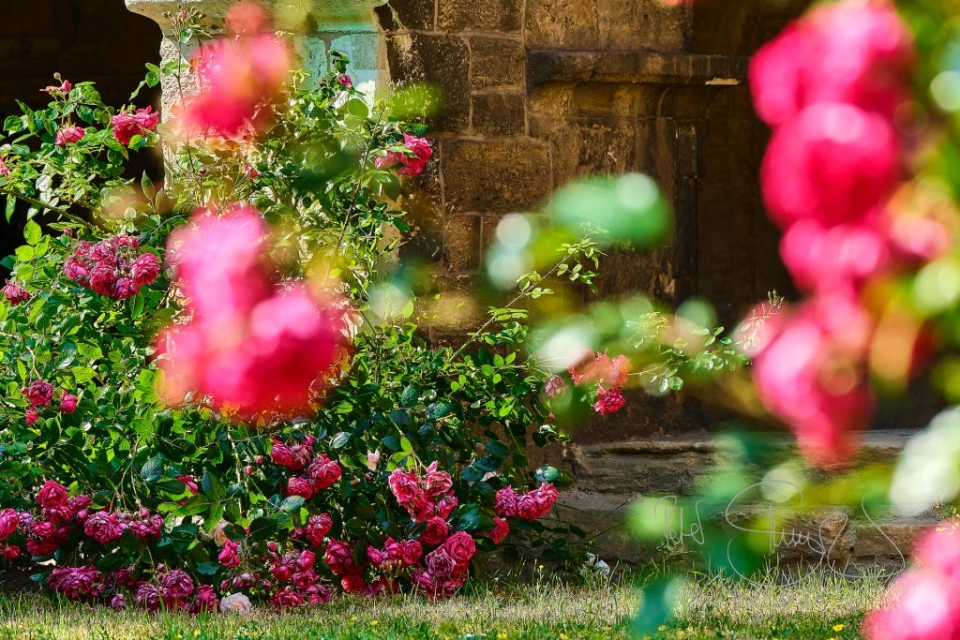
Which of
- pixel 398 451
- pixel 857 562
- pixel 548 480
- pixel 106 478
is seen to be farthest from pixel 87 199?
pixel 857 562

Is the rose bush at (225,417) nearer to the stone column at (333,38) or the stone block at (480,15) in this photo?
the stone column at (333,38)

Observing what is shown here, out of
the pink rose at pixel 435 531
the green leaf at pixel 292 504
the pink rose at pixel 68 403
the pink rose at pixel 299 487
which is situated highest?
the pink rose at pixel 68 403

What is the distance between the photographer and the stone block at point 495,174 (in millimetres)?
4648

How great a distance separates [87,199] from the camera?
433 centimetres

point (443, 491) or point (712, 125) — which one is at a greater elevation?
point (712, 125)

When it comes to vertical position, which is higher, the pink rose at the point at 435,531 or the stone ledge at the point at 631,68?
the stone ledge at the point at 631,68

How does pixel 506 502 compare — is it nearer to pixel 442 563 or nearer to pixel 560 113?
pixel 442 563

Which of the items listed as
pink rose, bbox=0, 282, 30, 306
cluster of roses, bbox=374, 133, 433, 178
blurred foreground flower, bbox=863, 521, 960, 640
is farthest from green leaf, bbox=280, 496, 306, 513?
blurred foreground flower, bbox=863, 521, 960, 640

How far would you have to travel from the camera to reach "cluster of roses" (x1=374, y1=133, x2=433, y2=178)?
13.0 feet

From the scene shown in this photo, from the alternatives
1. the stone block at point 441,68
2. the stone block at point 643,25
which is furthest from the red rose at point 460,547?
the stone block at point 643,25

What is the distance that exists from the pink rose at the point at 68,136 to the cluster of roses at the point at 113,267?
1.31 feet

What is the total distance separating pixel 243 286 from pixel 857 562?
12.9 ft

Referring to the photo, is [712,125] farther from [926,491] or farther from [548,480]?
[926,491]

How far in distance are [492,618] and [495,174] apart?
1.65 m
